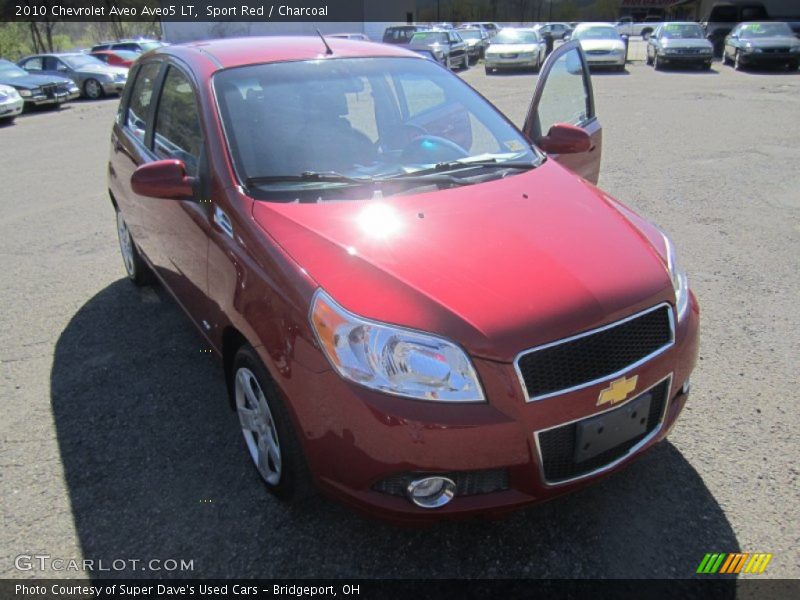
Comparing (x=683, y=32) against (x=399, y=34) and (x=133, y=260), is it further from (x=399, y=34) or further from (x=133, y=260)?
(x=133, y=260)

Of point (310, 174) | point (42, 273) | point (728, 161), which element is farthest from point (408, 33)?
point (310, 174)

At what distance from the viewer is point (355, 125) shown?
10.6ft

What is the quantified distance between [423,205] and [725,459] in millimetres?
1756

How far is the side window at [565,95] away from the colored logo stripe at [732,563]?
2.86 metres

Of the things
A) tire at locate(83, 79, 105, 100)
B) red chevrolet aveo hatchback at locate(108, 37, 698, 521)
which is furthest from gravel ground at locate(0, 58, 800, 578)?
tire at locate(83, 79, 105, 100)

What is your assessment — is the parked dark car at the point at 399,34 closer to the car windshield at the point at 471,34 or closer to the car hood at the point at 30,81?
the car windshield at the point at 471,34

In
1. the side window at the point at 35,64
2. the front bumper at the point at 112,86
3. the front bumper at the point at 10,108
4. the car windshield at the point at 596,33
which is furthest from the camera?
the car windshield at the point at 596,33

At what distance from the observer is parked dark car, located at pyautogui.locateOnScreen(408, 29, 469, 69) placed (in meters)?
22.5

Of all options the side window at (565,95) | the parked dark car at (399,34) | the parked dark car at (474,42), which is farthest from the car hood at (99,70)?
the side window at (565,95)

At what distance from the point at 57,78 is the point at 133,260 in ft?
53.2

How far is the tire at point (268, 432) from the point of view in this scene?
2.38 meters

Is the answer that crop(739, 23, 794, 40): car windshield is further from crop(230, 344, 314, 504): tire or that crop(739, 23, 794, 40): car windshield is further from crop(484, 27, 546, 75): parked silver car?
crop(230, 344, 314, 504): tire

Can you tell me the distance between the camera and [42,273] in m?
5.33

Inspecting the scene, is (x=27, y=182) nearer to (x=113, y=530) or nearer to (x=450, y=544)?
(x=113, y=530)
